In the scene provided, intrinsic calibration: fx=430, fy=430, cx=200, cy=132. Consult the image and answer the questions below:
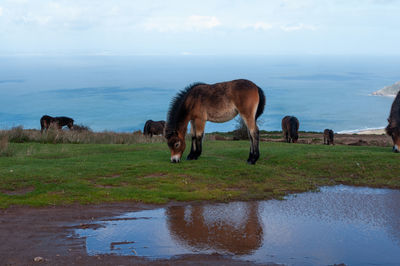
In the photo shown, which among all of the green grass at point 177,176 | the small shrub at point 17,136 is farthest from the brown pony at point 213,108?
the small shrub at point 17,136

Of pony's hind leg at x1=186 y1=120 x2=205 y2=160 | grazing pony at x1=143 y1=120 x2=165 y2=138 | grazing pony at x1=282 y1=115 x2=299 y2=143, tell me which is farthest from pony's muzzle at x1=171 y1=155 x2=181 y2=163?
grazing pony at x1=143 y1=120 x2=165 y2=138

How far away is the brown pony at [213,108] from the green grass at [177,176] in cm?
78

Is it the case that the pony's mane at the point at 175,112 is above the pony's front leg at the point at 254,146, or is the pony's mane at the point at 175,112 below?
above

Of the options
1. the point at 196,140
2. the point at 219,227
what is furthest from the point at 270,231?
the point at 196,140

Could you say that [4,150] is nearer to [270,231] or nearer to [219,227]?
[219,227]

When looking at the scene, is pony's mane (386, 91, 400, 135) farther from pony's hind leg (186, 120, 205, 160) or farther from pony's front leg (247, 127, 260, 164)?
pony's hind leg (186, 120, 205, 160)

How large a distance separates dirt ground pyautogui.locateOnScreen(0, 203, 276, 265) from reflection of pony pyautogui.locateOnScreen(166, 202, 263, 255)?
619 mm

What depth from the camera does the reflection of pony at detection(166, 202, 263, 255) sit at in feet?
23.2

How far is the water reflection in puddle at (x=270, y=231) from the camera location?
668cm

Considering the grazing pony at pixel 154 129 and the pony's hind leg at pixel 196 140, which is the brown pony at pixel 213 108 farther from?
the grazing pony at pixel 154 129

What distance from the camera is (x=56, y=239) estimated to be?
706 centimetres

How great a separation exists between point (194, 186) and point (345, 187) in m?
3.99

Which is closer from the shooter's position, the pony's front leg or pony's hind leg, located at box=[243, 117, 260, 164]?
pony's hind leg, located at box=[243, 117, 260, 164]

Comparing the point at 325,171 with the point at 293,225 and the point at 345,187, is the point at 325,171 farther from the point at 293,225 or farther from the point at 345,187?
the point at 293,225
